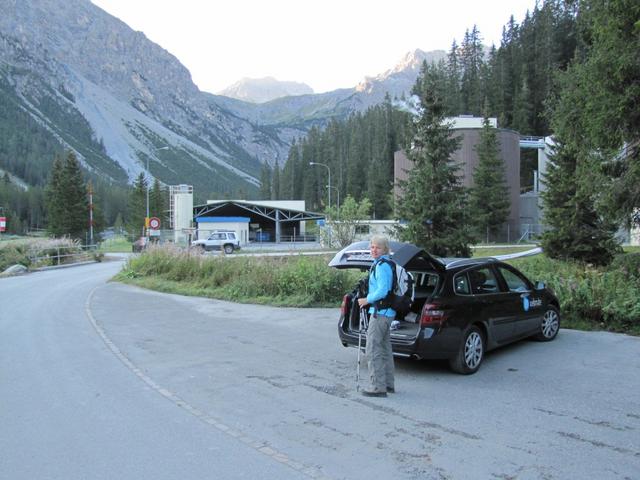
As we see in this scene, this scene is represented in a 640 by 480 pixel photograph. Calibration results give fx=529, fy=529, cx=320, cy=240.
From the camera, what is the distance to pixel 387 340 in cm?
636

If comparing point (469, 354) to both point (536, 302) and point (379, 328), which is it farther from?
point (536, 302)

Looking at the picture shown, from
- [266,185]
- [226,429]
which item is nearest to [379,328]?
[226,429]

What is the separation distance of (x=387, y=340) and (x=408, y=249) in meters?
1.29

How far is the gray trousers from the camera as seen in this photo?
623 cm

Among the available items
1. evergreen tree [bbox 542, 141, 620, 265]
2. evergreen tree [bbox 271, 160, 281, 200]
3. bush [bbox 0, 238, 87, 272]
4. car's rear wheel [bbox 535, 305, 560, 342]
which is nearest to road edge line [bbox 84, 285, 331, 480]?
car's rear wheel [bbox 535, 305, 560, 342]

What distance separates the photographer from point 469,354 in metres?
7.24

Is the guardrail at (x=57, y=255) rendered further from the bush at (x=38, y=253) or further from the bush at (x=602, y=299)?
the bush at (x=602, y=299)

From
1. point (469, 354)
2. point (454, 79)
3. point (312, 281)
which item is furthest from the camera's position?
point (454, 79)

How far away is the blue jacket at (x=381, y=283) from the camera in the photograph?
6.12m

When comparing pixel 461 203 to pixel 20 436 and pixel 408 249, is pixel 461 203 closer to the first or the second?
pixel 408 249

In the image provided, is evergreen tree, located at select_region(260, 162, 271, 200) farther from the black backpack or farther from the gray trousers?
the gray trousers

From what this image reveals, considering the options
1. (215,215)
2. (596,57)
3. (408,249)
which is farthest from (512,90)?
(408,249)

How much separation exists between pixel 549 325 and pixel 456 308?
10.4 feet

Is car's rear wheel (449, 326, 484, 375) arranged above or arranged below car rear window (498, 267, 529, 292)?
below
